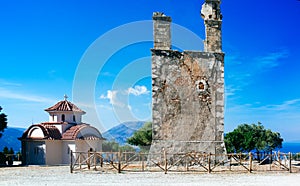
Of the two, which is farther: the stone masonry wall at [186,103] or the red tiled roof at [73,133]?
the red tiled roof at [73,133]

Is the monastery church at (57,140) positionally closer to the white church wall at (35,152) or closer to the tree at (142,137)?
the white church wall at (35,152)

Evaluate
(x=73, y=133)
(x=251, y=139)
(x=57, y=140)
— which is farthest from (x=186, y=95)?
(x=251, y=139)

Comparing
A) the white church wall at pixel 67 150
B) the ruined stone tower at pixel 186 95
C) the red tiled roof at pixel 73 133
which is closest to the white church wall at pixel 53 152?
the white church wall at pixel 67 150

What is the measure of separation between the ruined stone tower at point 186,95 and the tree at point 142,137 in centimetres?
1898

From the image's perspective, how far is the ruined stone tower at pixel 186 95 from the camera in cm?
2327

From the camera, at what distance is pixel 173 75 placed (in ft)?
77.4

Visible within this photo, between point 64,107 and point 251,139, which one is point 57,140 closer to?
point 64,107

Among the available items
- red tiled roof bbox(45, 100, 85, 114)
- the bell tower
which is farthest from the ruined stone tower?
red tiled roof bbox(45, 100, 85, 114)

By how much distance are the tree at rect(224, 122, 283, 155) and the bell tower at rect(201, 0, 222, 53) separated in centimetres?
1764

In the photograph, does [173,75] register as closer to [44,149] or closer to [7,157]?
[44,149]

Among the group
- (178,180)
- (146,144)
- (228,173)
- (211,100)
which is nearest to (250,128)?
(146,144)

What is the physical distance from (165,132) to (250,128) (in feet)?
91.6

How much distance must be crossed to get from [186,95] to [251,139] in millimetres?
18832

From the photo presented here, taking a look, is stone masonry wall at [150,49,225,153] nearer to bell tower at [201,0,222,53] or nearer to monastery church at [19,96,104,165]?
bell tower at [201,0,222,53]
